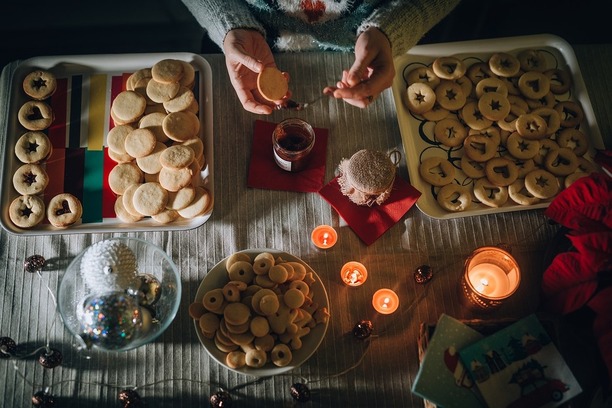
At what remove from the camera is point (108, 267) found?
90 cm

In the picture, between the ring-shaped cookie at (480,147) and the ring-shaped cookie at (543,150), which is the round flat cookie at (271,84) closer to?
the ring-shaped cookie at (480,147)

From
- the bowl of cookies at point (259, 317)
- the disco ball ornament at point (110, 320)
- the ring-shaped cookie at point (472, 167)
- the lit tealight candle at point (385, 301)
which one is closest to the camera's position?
the disco ball ornament at point (110, 320)

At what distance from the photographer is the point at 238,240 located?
3.81ft

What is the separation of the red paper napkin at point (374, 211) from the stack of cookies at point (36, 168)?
2.04ft

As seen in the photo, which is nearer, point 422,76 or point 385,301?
point 385,301

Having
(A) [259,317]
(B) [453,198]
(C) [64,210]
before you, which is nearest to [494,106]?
(B) [453,198]

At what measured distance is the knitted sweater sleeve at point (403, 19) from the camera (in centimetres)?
122

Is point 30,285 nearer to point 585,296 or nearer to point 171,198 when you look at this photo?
point 171,198

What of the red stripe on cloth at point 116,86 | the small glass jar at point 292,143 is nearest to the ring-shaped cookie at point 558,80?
the small glass jar at point 292,143

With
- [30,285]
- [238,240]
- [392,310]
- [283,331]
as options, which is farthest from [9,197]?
[392,310]

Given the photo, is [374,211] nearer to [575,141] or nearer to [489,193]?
[489,193]

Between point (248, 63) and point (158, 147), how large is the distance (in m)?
0.30

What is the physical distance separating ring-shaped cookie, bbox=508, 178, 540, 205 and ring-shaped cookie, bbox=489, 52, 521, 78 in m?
0.31

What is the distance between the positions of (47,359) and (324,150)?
0.80 m
